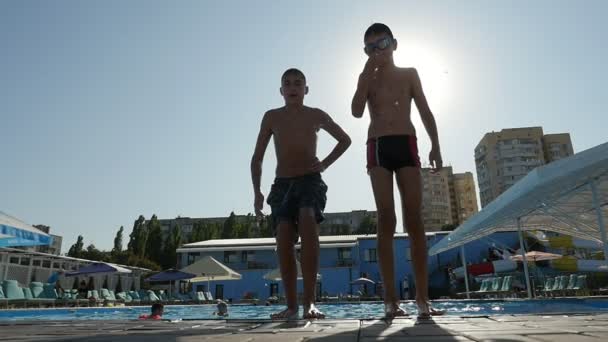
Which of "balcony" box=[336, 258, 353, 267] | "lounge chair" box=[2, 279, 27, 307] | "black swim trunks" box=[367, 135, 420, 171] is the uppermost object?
"black swim trunks" box=[367, 135, 420, 171]

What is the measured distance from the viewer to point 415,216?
10.7 feet

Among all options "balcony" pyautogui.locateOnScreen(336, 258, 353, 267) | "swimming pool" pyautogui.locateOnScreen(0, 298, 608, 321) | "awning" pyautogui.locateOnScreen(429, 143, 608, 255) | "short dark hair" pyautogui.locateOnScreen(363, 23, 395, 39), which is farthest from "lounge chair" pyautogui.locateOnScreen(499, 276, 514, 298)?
"balcony" pyautogui.locateOnScreen(336, 258, 353, 267)

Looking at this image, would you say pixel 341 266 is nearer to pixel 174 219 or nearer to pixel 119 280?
pixel 119 280

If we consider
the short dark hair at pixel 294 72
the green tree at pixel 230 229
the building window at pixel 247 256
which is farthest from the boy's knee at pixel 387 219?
the green tree at pixel 230 229

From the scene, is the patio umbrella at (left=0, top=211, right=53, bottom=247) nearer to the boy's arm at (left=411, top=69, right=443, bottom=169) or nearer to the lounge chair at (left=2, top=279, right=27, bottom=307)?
the lounge chair at (left=2, top=279, right=27, bottom=307)

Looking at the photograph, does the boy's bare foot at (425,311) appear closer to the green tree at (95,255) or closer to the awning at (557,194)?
the awning at (557,194)

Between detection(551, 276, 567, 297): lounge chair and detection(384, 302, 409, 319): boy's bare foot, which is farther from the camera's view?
detection(551, 276, 567, 297): lounge chair

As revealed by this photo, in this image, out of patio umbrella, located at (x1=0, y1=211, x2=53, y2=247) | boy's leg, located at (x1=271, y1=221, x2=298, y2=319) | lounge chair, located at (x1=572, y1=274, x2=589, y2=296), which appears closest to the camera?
boy's leg, located at (x1=271, y1=221, x2=298, y2=319)

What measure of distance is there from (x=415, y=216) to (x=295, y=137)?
1278mm

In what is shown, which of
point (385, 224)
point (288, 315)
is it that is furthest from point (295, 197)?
A: point (288, 315)

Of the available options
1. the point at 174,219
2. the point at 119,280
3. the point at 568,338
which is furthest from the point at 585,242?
the point at 174,219

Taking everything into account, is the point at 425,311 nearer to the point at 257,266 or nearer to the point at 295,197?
the point at 295,197

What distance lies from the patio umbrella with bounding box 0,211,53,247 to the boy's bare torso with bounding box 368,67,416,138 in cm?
725

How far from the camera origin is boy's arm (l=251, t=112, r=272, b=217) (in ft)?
13.5
